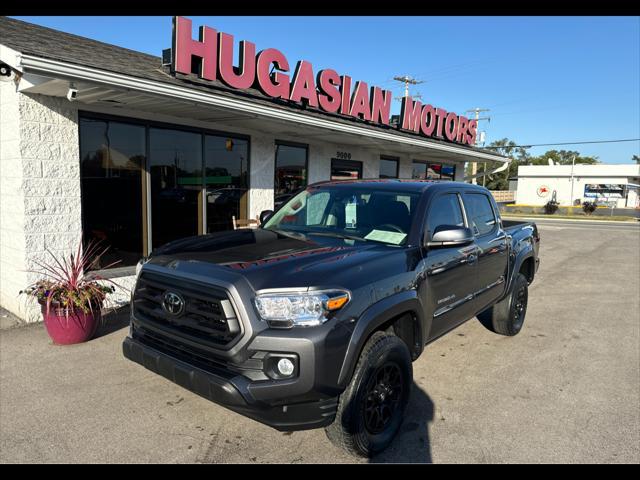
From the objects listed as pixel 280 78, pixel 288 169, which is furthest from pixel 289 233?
pixel 288 169

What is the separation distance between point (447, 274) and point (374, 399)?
4.30ft

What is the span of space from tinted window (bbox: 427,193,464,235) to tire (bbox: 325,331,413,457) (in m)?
1.10

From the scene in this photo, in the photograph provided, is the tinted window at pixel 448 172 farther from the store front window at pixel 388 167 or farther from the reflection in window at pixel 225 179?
the reflection in window at pixel 225 179

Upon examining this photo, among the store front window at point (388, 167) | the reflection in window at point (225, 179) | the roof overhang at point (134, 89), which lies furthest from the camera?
the store front window at point (388, 167)

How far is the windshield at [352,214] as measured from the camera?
3.66m

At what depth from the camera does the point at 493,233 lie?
4941 millimetres

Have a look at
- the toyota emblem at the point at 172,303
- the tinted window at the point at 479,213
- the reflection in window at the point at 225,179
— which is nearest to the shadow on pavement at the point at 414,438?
the toyota emblem at the point at 172,303

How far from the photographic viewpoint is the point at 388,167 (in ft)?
43.5

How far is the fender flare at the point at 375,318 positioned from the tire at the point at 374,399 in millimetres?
86

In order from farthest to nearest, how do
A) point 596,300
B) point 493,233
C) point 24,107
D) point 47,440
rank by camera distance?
point 596,300, point 24,107, point 493,233, point 47,440

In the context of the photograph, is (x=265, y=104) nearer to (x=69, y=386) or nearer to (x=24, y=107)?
(x=24, y=107)

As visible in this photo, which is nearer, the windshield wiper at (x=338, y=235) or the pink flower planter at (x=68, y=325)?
the windshield wiper at (x=338, y=235)
